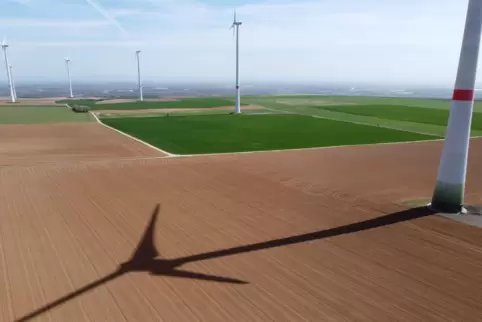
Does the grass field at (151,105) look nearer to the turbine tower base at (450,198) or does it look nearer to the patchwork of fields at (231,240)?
the patchwork of fields at (231,240)

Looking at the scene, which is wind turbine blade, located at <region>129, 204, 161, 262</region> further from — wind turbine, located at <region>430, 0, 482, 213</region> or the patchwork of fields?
wind turbine, located at <region>430, 0, 482, 213</region>

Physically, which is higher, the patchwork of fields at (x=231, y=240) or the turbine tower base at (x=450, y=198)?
the turbine tower base at (x=450, y=198)

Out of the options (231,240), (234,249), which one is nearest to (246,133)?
(231,240)

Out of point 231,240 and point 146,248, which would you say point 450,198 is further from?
point 146,248

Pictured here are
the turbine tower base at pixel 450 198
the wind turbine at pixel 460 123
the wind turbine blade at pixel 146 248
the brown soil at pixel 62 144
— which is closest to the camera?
the wind turbine blade at pixel 146 248

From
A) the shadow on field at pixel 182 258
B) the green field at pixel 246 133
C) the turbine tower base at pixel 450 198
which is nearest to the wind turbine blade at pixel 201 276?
the shadow on field at pixel 182 258

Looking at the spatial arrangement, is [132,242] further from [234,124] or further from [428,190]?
[234,124]
